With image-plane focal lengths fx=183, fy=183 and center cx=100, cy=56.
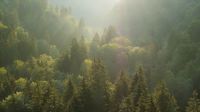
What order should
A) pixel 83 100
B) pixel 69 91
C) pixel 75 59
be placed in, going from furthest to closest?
1. pixel 75 59
2. pixel 69 91
3. pixel 83 100

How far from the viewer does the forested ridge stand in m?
39.7

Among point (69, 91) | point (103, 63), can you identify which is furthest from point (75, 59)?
point (69, 91)

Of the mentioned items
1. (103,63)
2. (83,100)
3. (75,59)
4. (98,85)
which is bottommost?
(83,100)

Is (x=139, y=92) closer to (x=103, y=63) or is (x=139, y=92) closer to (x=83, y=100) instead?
(x=83, y=100)

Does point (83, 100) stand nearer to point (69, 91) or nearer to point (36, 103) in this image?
point (69, 91)

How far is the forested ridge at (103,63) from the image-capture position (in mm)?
39688

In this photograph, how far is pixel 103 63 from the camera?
55156mm

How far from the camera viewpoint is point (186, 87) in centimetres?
5478

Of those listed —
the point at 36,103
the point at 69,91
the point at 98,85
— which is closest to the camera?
the point at 36,103

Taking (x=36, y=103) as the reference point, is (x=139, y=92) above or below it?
above

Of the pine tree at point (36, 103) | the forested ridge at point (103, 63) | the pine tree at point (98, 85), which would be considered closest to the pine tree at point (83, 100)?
the forested ridge at point (103, 63)

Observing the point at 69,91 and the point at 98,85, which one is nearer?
the point at 69,91

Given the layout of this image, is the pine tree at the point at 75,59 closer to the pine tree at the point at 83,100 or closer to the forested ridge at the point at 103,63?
the forested ridge at the point at 103,63

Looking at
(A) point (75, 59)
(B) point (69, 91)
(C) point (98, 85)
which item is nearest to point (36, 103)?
(B) point (69, 91)
